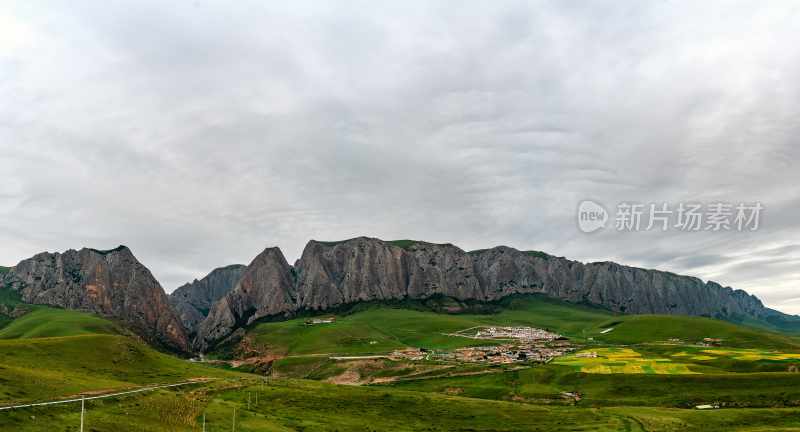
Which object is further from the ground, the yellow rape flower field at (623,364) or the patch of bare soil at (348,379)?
the yellow rape flower field at (623,364)

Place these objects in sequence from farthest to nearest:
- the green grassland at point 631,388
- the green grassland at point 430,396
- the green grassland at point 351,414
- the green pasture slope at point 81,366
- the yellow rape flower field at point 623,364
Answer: the yellow rape flower field at point 623,364
the green grassland at point 631,388
the green pasture slope at point 81,366
the green grassland at point 430,396
the green grassland at point 351,414

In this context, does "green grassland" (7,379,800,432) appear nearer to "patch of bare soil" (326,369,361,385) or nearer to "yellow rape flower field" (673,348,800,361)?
"patch of bare soil" (326,369,361,385)

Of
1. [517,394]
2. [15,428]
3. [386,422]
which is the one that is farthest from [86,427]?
[517,394]

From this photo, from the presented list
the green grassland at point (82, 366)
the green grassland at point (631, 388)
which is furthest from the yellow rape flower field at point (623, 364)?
the green grassland at point (82, 366)

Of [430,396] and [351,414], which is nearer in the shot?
[351,414]

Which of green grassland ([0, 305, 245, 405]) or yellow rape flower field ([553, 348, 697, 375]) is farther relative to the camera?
yellow rape flower field ([553, 348, 697, 375])

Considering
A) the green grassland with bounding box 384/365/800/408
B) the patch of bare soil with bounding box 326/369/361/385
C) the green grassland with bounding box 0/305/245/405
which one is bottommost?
the patch of bare soil with bounding box 326/369/361/385

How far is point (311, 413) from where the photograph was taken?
102 m

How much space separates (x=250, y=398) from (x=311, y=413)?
17.8m

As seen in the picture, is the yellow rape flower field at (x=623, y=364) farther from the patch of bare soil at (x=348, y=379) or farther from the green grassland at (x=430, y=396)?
the patch of bare soil at (x=348, y=379)

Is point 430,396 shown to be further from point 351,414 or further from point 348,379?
point 348,379

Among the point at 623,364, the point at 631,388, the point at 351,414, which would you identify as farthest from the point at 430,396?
the point at 623,364

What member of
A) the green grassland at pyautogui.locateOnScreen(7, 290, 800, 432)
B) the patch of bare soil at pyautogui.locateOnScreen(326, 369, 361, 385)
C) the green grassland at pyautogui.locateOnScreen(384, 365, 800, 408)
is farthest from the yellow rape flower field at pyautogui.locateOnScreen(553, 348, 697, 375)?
the patch of bare soil at pyautogui.locateOnScreen(326, 369, 361, 385)

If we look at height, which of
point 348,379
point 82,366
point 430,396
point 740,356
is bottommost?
point 348,379
